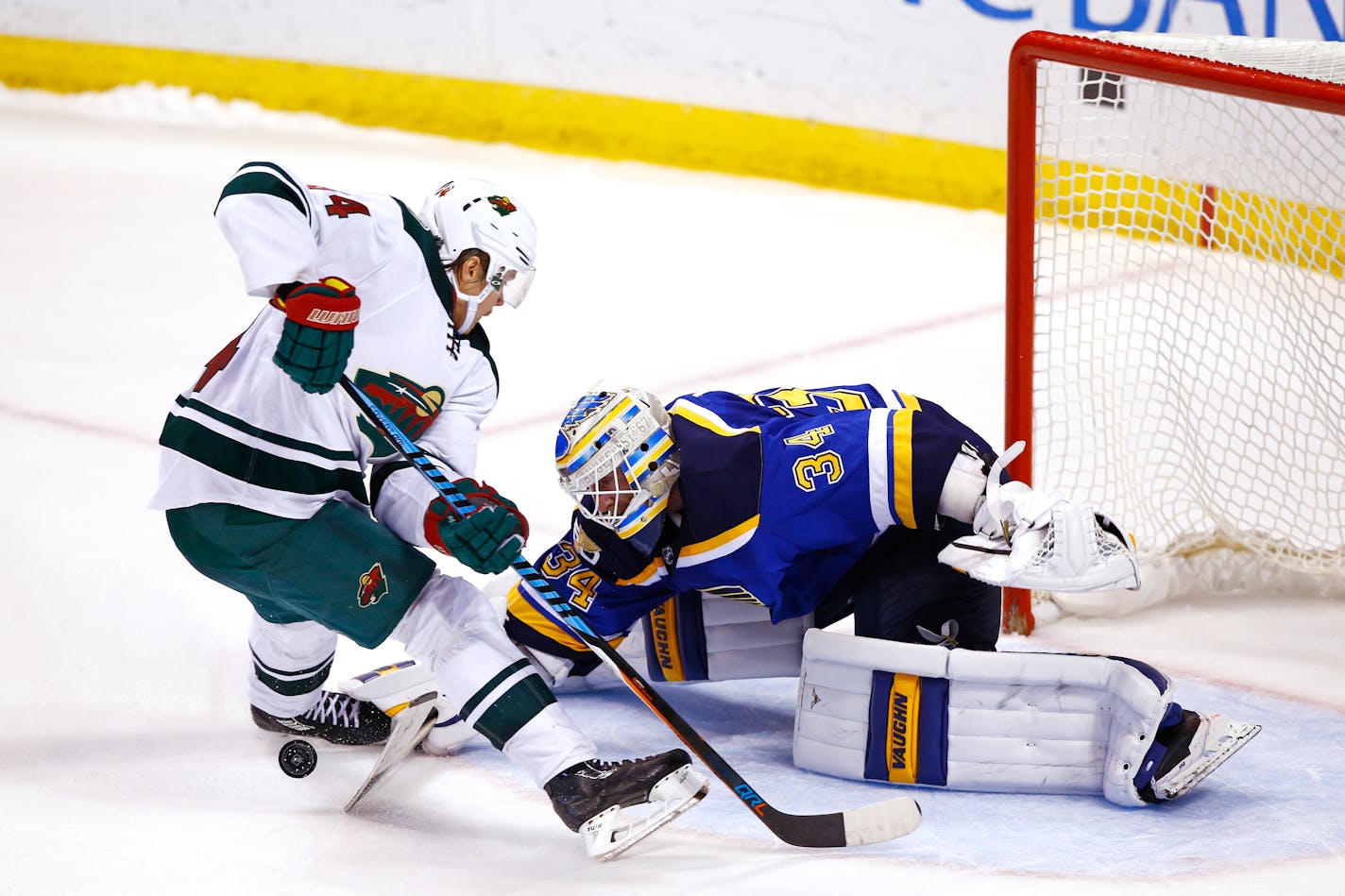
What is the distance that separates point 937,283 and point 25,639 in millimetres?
3055

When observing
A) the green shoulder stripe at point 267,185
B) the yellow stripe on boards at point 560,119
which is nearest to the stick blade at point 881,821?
the green shoulder stripe at point 267,185

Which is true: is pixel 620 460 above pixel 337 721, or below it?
above

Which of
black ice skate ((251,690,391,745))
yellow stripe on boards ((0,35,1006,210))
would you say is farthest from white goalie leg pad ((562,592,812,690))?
yellow stripe on boards ((0,35,1006,210))

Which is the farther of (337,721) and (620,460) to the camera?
(337,721)

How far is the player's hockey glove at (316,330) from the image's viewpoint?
212 cm

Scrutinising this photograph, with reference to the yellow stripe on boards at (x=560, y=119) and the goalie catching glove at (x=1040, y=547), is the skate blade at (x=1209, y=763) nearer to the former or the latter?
the goalie catching glove at (x=1040, y=547)

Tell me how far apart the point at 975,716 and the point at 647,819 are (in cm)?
57

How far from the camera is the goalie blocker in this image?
242 cm

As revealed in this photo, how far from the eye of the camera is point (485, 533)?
230 centimetres

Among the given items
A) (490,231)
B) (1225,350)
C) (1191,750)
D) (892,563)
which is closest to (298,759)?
(490,231)

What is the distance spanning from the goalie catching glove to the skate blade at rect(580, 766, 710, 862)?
0.50 m

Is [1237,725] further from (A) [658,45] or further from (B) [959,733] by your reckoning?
(A) [658,45]

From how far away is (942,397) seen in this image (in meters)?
4.28

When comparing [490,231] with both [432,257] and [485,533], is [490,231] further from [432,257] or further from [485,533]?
[485,533]
